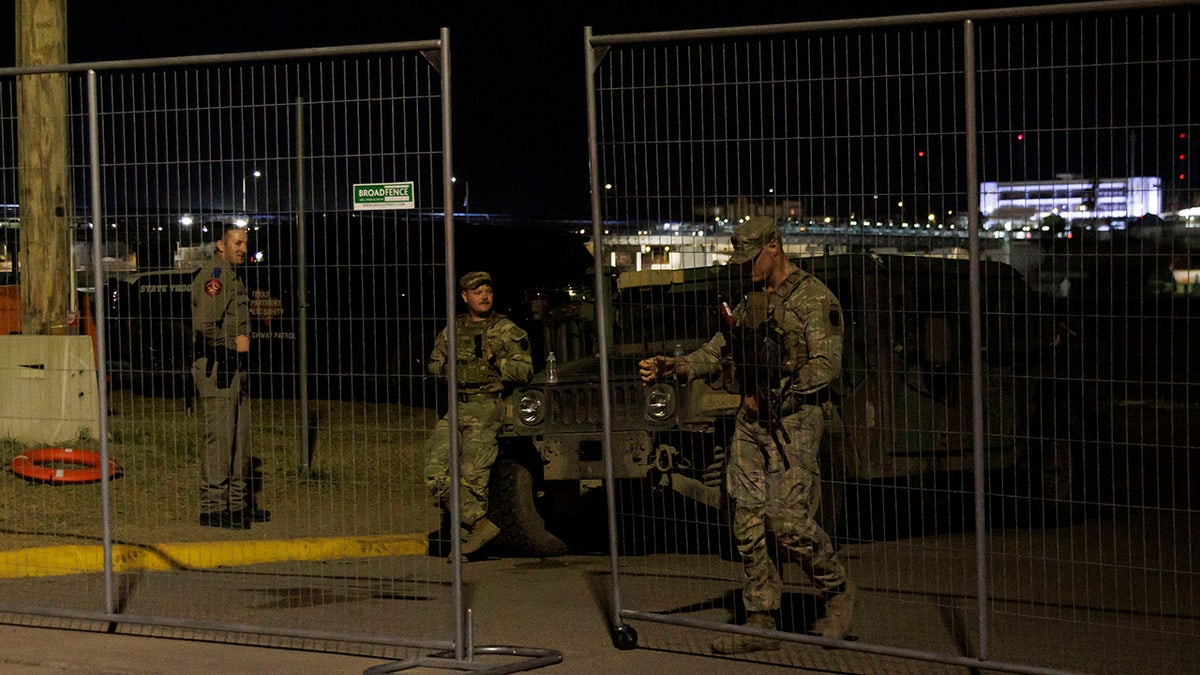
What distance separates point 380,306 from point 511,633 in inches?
67.9

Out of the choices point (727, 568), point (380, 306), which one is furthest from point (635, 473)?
point (380, 306)

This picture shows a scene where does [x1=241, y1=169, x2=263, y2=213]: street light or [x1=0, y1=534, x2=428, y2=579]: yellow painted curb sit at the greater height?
[x1=241, y1=169, x2=263, y2=213]: street light

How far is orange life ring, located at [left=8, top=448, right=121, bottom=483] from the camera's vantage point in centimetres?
980

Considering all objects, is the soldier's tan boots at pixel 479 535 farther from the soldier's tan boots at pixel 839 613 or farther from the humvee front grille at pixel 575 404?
the soldier's tan boots at pixel 839 613

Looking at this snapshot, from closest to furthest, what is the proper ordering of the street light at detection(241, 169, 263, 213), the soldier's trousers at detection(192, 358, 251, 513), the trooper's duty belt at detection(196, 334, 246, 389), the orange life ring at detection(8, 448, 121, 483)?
the street light at detection(241, 169, 263, 213) → the soldier's trousers at detection(192, 358, 251, 513) → the trooper's duty belt at detection(196, 334, 246, 389) → the orange life ring at detection(8, 448, 121, 483)

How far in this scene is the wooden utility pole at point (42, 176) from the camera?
10328 mm

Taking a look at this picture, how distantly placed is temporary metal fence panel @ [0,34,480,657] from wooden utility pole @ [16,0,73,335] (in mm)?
1508

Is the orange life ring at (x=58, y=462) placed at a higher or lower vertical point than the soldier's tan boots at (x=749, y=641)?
higher

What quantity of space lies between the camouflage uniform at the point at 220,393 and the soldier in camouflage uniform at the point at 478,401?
1241 millimetres

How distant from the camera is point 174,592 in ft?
26.2

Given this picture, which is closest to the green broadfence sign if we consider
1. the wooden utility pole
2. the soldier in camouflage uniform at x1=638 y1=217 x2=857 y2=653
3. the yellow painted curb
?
the soldier in camouflage uniform at x1=638 y1=217 x2=857 y2=653

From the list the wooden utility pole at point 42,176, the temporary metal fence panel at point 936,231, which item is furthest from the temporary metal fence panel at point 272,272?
the wooden utility pole at point 42,176

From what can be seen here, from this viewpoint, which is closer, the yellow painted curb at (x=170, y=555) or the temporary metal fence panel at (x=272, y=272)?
the temporary metal fence panel at (x=272, y=272)

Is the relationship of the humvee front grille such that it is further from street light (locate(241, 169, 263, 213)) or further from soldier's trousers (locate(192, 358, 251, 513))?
street light (locate(241, 169, 263, 213))
